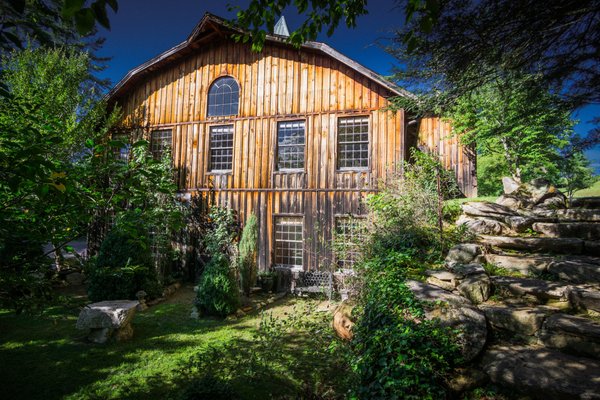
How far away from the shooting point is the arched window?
11898 mm

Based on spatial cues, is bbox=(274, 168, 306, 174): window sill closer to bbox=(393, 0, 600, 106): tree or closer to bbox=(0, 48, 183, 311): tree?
bbox=(393, 0, 600, 106): tree

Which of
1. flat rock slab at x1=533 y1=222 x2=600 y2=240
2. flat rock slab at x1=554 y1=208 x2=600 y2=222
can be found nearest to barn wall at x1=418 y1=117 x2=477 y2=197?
flat rock slab at x1=554 y1=208 x2=600 y2=222

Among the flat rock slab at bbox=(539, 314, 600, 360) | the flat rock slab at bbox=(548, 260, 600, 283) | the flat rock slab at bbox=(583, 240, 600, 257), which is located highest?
the flat rock slab at bbox=(583, 240, 600, 257)

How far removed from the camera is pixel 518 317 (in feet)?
12.4

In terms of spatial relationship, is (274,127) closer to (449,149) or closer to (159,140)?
(159,140)

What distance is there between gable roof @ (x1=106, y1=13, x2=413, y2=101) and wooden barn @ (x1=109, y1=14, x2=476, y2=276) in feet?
0.14

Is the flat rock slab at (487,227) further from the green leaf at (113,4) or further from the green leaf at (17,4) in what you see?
the green leaf at (17,4)

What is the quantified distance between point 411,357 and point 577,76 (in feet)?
13.5

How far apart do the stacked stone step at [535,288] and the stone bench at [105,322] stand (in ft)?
19.4

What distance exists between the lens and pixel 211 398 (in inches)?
131

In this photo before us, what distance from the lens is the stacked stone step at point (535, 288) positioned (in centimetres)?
310

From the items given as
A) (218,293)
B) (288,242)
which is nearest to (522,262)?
(218,293)

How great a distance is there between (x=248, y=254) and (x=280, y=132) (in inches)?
182

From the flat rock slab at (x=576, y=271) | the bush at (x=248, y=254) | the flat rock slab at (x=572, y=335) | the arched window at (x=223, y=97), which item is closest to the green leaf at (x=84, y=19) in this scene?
the flat rock slab at (x=572, y=335)
